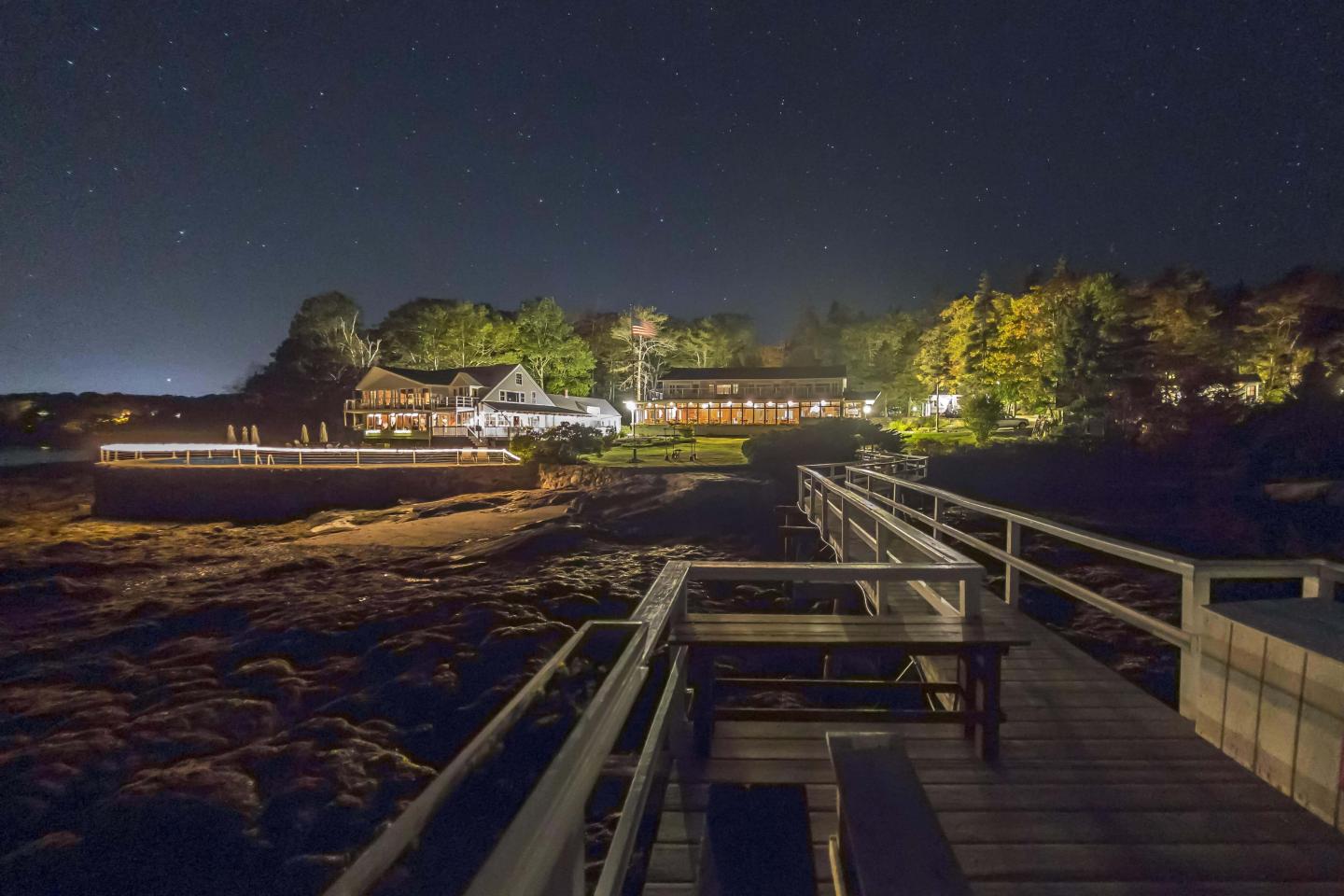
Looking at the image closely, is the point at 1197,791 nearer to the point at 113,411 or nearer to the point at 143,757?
the point at 143,757

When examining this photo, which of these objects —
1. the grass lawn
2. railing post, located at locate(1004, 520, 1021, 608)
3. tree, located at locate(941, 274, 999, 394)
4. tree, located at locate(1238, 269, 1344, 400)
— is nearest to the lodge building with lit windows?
tree, located at locate(941, 274, 999, 394)

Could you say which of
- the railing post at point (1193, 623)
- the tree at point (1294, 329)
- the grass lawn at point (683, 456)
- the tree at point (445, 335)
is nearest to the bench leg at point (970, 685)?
the railing post at point (1193, 623)

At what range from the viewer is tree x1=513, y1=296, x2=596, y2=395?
61.7 metres

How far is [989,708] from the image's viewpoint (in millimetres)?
3615

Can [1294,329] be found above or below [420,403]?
above

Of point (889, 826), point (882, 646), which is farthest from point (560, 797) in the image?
point (882, 646)

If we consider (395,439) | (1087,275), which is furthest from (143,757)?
(1087,275)

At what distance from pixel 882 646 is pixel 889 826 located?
2096 mm

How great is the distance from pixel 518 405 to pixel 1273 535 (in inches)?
1732

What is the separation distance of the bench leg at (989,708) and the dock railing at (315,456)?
29.3 m

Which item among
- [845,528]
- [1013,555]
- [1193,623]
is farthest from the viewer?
[845,528]

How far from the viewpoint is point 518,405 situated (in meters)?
→ 49.8

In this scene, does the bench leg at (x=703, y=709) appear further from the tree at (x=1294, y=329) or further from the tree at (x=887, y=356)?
the tree at (x=887, y=356)

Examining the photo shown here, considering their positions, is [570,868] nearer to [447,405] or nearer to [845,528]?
[845,528]
